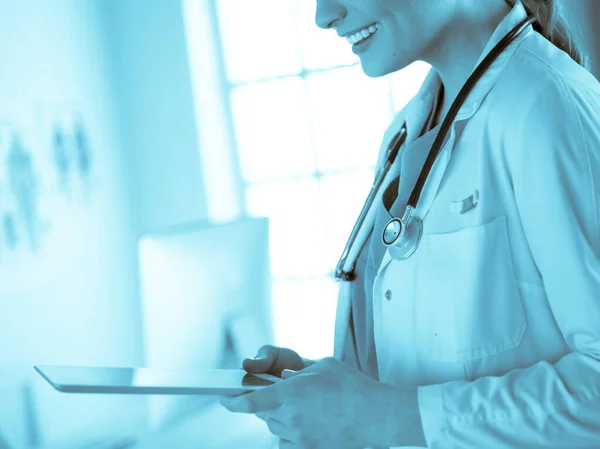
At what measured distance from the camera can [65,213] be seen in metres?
2.96

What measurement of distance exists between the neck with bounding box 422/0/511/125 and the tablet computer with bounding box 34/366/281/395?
540 millimetres

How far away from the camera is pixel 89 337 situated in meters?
3.02

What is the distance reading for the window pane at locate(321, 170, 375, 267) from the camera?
341cm

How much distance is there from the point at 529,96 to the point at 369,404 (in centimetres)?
40

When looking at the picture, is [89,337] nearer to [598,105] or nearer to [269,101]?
[269,101]

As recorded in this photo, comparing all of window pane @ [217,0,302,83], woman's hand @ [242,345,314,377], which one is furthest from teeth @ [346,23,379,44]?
window pane @ [217,0,302,83]

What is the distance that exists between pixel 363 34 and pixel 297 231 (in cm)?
248

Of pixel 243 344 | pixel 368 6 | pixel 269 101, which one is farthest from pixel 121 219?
pixel 368 6

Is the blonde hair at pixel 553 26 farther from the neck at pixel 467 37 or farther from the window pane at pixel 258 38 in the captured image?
the window pane at pixel 258 38

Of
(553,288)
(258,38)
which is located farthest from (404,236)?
(258,38)

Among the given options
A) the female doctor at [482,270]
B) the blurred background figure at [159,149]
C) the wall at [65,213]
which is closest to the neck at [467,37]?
the female doctor at [482,270]

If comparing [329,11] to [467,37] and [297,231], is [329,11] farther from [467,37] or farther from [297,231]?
[297,231]

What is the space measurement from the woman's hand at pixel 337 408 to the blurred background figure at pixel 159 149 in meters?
1.79

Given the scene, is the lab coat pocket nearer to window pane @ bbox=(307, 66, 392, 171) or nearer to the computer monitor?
the computer monitor
